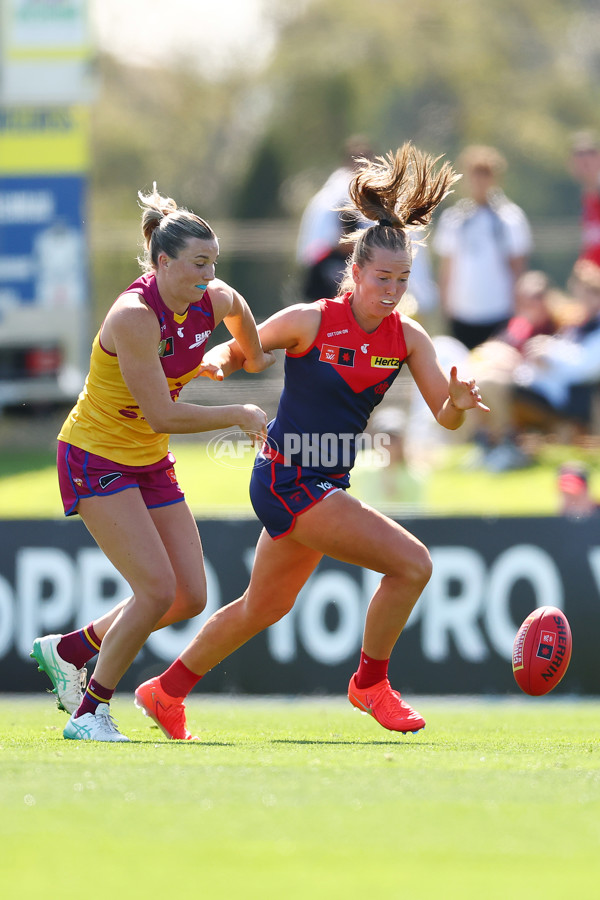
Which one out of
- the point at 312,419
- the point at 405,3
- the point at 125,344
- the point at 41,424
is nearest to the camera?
the point at 125,344

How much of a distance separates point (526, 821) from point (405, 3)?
39.6m

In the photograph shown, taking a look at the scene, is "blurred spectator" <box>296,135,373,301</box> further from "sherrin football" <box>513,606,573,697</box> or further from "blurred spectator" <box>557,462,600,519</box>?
"sherrin football" <box>513,606,573,697</box>

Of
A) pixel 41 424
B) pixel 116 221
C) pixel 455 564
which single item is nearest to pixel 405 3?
pixel 116 221

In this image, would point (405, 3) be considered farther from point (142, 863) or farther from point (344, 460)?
point (142, 863)

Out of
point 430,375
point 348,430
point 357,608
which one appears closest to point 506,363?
point 357,608

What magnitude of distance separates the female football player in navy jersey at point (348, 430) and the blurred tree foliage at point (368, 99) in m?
26.4

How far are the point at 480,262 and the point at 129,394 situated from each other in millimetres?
7239

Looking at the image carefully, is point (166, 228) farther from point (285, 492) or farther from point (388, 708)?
point (388, 708)

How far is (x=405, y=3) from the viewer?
4088 centimetres

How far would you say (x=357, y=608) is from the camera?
8797 mm

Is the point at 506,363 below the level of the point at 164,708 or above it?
above

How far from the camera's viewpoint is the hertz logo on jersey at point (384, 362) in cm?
589

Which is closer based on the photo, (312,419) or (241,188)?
(312,419)

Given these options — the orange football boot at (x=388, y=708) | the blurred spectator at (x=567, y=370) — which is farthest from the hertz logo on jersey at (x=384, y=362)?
the blurred spectator at (x=567, y=370)
